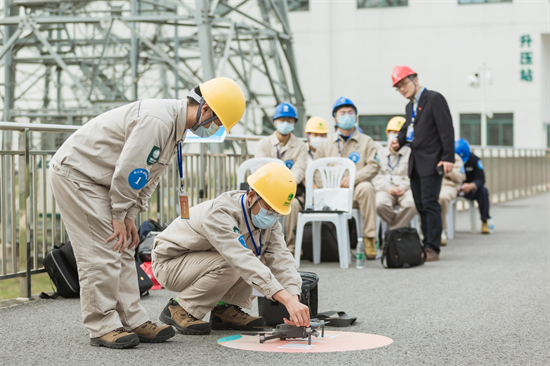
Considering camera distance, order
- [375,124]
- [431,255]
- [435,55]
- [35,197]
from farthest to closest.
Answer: [375,124], [435,55], [431,255], [35,197]

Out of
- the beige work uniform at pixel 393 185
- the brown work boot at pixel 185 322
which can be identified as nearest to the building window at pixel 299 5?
the beige work uniform at pixel 393 185

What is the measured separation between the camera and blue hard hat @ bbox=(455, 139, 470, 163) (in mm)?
11398

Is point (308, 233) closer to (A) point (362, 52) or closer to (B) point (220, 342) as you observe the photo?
(B) point (220, 342)

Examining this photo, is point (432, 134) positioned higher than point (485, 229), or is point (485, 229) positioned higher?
point (432, 134)

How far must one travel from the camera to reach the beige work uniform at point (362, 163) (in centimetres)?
840

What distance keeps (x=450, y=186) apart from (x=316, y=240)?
3427 mm

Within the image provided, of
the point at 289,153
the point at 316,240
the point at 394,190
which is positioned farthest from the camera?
the point at 394,190

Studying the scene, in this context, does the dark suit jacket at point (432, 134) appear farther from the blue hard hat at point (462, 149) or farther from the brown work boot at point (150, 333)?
the brown work boot at point (150, 333)

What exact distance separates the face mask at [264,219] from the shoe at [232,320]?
0.77 metres

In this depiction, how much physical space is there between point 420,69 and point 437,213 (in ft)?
73.3

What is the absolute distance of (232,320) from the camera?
4613 mm

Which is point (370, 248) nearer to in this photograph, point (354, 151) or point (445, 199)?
point (354, 151)

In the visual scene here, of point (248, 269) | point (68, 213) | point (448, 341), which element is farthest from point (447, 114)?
point (68, 213)

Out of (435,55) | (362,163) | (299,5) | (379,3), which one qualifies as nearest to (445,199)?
(362,163)
